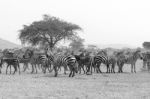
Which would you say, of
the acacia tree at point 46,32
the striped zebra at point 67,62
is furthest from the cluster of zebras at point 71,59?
the acacia tree at point 46,32

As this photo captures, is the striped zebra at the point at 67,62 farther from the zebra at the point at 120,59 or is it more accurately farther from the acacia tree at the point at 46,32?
the acacia tree at the point at 46,32

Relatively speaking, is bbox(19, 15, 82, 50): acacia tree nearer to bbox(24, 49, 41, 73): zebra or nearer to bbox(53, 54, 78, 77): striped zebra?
bbox(24, 49, 41, 73): zebra

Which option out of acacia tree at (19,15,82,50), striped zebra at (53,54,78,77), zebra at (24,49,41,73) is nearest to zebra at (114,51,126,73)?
zebra at (24,49,41,73)

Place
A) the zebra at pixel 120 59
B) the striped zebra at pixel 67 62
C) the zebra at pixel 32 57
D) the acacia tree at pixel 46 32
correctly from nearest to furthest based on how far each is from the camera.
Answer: the striped zebra at pixel 67 62 < the zebra at pixel 32 57 < the zebra at pixel 120 59 < the acacia tree at pixel 46 32

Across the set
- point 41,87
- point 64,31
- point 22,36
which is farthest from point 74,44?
point 41,87

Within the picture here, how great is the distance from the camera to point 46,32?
149 feet

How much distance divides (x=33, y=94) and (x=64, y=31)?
34987 mm

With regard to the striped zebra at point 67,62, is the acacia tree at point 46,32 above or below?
above

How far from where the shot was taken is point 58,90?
12.8 m

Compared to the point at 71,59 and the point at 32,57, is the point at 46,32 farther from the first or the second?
the point at 71,59

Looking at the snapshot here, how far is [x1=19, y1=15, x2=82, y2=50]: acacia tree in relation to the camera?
4538 cm

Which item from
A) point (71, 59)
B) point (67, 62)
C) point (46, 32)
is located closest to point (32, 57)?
point (67, 62)

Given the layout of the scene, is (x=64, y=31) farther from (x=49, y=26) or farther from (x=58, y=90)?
(x=58, y=90)

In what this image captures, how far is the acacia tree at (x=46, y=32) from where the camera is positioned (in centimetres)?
4538
